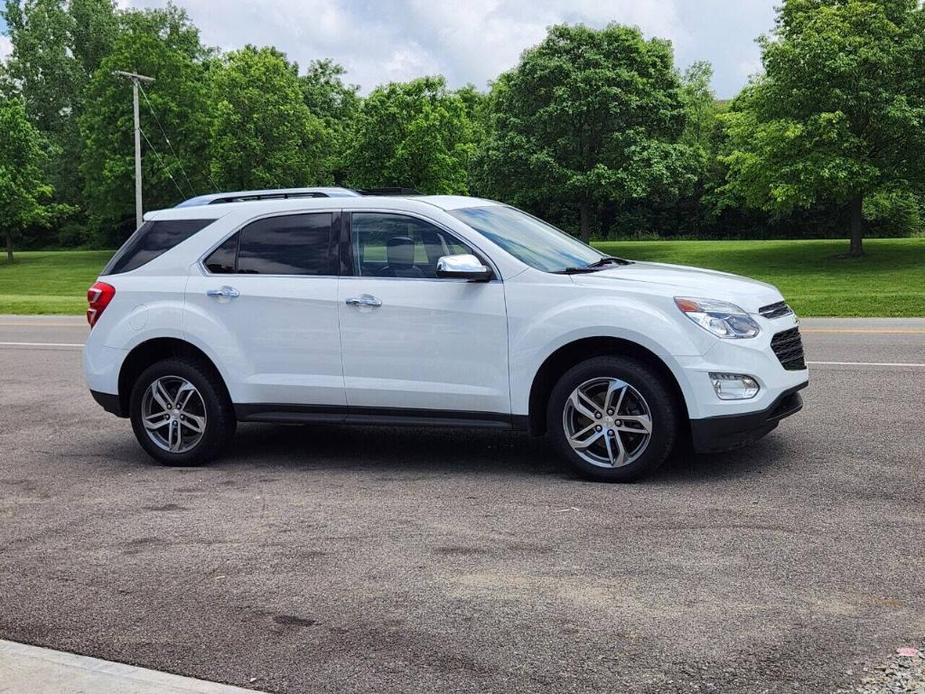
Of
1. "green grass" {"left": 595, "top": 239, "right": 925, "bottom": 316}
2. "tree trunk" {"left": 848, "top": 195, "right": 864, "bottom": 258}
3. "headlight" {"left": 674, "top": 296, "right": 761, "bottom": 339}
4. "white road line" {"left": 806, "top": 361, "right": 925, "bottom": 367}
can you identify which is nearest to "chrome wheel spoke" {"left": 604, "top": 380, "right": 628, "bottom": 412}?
Result: "headlight" {"left": 674, "top": 296, "right": 761, "bottom": 339}

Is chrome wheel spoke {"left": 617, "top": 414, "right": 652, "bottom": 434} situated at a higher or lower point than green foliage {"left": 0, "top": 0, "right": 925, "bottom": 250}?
lower

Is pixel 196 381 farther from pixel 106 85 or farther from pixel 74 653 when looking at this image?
pixel 106 85

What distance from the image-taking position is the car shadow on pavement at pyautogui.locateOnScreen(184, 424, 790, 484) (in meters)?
6.70

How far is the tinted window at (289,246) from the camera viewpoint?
703 centimetres

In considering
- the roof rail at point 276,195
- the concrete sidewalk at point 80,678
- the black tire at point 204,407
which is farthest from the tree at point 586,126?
the concrete sidewalk at point 80,678

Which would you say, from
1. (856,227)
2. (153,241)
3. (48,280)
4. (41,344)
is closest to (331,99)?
(48,280)

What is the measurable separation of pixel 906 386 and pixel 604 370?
472cm

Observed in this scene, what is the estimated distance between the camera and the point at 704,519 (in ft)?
17.9

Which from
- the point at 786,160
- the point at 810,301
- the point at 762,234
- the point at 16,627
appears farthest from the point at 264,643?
the point at 762,234

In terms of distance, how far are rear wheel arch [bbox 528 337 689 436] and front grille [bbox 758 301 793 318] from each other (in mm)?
740

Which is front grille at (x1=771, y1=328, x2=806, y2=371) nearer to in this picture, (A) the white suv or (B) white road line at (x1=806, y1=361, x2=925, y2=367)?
(A) the white suv

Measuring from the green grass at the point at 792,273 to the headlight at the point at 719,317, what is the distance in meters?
13.9

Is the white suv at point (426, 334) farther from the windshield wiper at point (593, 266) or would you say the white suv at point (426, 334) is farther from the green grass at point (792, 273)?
the green grass at point (792, 273)

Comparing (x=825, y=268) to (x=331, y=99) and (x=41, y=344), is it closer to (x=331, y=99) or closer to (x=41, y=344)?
(x=41, y=344)
